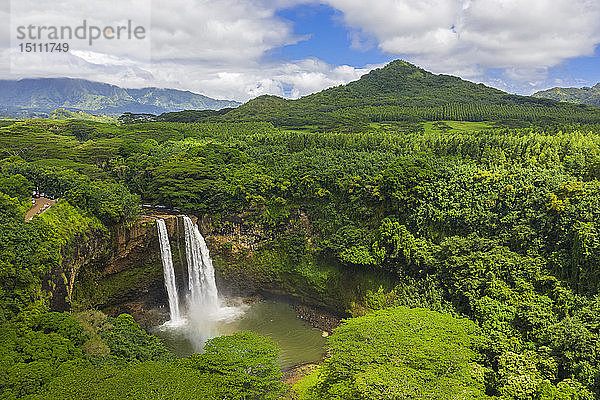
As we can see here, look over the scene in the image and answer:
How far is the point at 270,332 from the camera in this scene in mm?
28297

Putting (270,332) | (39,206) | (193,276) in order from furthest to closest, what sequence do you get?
1. (193,276)
2. (270,332)
3. (39,206)

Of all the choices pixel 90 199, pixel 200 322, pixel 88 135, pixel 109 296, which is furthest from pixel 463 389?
pixel 88 135

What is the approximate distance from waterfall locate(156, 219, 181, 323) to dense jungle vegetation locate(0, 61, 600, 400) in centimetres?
248

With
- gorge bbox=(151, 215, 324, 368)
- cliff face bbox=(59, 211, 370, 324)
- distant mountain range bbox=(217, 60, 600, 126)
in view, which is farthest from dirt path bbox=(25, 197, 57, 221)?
distant mountain range bbox=(217, 60, 600, 126)

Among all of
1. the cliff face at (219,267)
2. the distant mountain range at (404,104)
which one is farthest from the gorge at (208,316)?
the distant mountain range at (404,104)

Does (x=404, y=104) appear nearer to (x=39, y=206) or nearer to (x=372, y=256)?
(x=372, y=256)

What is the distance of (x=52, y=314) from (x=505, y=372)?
834 inches

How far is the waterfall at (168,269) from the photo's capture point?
2881 cm

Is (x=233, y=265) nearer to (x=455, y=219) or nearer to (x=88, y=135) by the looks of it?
(x=455, y=219)

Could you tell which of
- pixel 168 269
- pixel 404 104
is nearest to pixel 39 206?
pixel 168 269

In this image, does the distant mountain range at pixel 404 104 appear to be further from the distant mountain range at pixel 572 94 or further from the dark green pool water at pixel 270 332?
the distant mountain range at pixel 572 94

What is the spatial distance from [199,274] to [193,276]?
1.73 feet

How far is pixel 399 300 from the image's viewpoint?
2730 centimetres

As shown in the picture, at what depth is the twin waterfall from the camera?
29.0 meters
